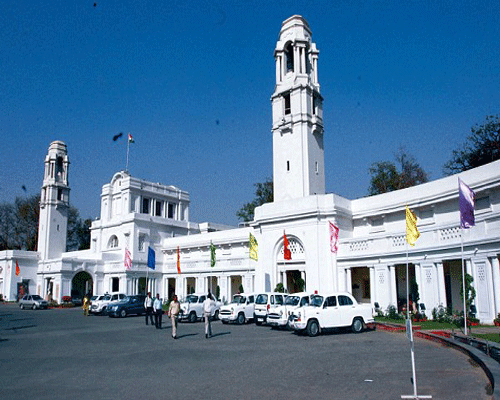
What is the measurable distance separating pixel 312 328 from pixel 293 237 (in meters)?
13.5

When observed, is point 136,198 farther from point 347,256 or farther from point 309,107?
point 347,256

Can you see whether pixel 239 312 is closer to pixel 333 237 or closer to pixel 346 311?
pixel 346 311

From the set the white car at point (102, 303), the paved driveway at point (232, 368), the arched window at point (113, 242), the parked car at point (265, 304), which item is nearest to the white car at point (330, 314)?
the paved driveway at point (232, 368)

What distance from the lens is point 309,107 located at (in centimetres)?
3459

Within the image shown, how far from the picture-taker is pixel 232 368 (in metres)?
10.5

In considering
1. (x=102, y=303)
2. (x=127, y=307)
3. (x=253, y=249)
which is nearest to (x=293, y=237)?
(x=253, y=249)

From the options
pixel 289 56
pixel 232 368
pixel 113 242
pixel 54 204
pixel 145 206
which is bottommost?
pixel 232 368

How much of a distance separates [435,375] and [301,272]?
2114cm

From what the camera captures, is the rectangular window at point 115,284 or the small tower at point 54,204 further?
the small tower at point 54,204

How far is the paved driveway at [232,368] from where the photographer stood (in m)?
8.19

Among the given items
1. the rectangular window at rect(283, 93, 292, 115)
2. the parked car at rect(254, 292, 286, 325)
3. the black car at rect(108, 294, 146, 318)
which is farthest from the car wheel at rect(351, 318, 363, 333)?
the rectangular window at rect(283, 93, 292, 115)

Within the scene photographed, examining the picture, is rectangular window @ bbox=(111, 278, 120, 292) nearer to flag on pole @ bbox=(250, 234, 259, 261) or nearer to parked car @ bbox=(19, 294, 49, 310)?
parked car @ bbox=(19, 294, 49, 310)

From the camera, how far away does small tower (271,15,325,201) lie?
3362 cm

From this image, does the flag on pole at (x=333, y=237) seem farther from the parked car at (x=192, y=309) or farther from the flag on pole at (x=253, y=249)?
the parked car at (x=192, y=309)
